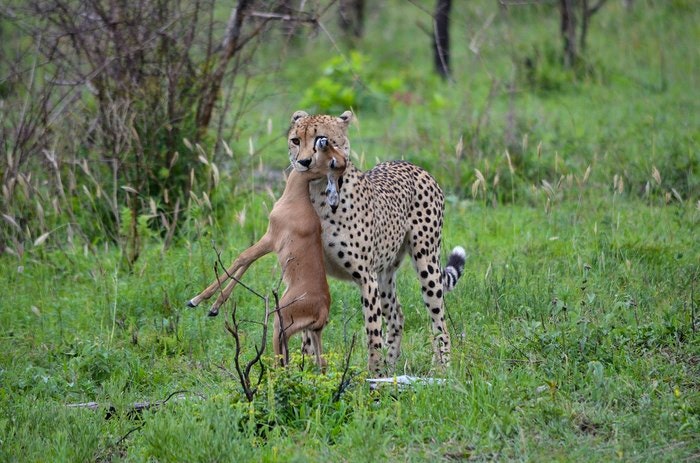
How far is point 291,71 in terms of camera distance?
1525 cm

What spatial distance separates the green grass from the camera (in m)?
4.62

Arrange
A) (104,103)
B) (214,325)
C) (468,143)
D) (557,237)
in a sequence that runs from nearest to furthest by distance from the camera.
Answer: (214,325) < (557,237) < (104,103) < (468,143)

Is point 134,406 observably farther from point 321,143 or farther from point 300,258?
point 321,143

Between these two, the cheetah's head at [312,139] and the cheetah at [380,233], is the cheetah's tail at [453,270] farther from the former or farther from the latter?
the cheetah's head at [312,139]

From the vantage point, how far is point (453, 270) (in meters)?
6.43

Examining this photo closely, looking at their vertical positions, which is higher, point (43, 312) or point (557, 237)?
point (557, 237)

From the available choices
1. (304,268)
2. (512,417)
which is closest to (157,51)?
(304,268)

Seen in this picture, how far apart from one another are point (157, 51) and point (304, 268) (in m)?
3.73

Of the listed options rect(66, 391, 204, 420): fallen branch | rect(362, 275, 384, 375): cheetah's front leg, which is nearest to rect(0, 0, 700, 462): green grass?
rect(66, 391, 204, 420): fallen branch

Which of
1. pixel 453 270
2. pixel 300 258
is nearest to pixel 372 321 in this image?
pixel 300 258

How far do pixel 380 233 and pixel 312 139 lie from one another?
0.77 metres

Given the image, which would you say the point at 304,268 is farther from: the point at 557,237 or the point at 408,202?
the point at 557,237

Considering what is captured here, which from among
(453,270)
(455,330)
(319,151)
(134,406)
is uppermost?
(319,151)

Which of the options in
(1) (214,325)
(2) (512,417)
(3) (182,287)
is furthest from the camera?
(3) (182,287)
